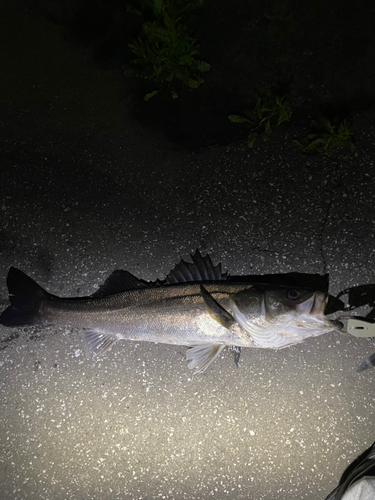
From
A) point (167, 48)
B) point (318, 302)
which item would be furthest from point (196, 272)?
point (167, 48)

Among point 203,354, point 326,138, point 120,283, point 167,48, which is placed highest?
point 167,48

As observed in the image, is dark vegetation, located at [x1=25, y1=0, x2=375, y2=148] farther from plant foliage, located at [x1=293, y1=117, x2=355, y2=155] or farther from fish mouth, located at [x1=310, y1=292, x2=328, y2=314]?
fish mouth, located at [x1=310, y1=292, x2=328, y2=314]

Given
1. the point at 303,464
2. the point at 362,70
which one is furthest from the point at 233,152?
the point at 303,464

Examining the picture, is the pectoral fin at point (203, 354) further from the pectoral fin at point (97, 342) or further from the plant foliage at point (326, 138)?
the plant foliage at point (326, 138)

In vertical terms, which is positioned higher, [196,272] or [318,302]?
[196,272]

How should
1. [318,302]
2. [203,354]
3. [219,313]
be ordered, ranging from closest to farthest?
[318,302] → [219,313] → [203,354]

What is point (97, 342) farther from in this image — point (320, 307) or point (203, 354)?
point (320, 307)

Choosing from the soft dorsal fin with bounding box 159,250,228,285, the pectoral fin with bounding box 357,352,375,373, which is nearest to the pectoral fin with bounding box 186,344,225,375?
the soft dorsal fin with bounding box 159,250,228,285
